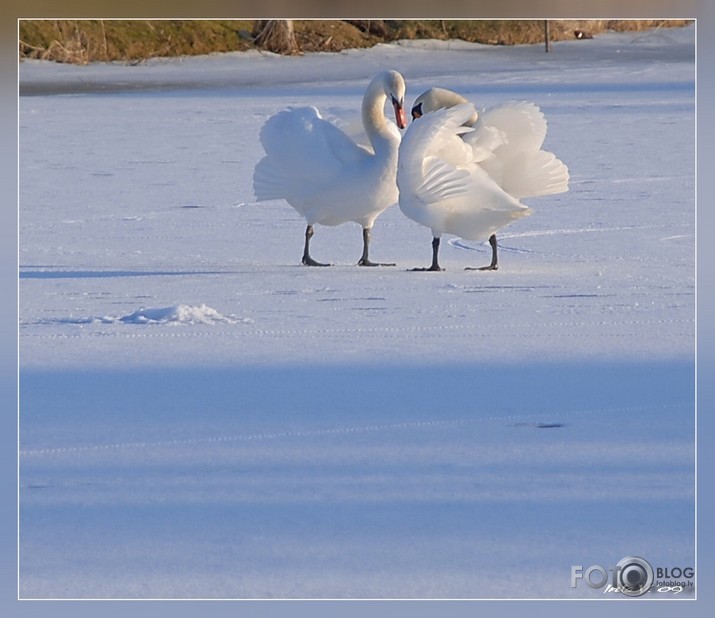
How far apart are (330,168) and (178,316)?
1320 mm

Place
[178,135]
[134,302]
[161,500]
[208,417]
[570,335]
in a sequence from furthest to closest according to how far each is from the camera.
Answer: [178,135], [134,302], [570,335], [208,417], [161,500]

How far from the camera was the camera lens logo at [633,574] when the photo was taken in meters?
4.12

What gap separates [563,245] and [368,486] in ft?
10.1

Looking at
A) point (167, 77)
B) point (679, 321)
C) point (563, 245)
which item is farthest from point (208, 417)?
point (167, 77)

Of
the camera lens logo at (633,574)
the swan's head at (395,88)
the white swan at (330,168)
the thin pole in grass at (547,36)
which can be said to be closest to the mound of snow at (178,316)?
the white swan at (330,168)

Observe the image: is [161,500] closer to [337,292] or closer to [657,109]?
[337,292]

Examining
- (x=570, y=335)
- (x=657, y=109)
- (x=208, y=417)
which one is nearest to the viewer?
(x=208, y=417)

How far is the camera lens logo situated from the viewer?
162 inches

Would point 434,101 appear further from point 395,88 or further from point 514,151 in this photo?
point 514,151

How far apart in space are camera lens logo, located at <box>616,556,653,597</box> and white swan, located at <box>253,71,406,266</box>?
2884 mm

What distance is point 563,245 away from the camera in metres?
7.16

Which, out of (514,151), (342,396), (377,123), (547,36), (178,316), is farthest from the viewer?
(547,36)

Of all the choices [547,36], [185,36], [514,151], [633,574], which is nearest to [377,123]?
[514,151]

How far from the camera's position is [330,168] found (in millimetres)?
6812
